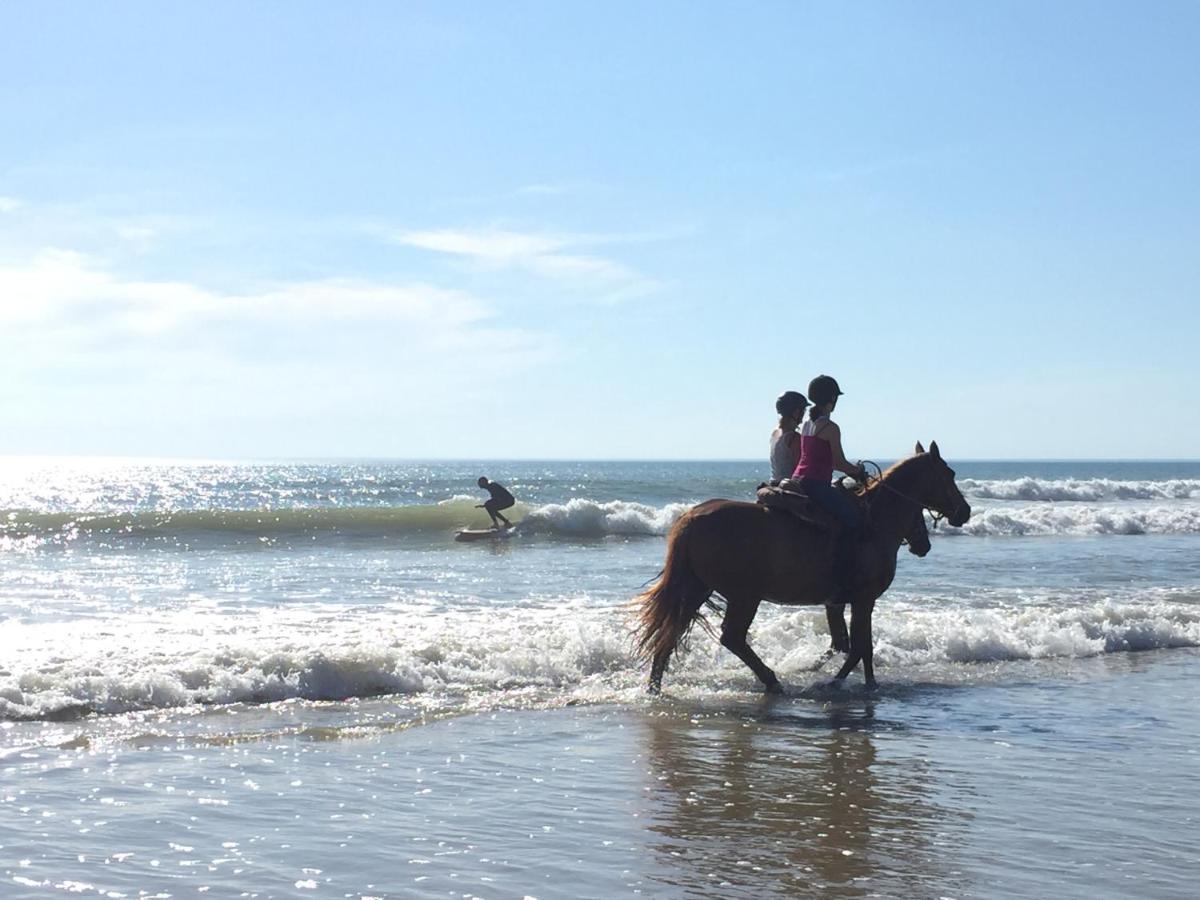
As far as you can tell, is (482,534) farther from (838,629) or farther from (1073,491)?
(1073,491)

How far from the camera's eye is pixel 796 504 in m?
10.3

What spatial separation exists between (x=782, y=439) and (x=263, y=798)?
19.0 ft

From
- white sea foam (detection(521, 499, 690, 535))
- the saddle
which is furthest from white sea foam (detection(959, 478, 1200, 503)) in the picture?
the saddle

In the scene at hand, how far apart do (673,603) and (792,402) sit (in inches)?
80.8

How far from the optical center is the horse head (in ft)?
35.2

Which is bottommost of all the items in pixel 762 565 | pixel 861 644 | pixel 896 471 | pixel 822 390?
pixel 861 644

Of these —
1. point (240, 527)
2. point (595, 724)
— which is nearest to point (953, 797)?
point (595, 724)

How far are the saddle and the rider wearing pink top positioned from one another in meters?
0.05

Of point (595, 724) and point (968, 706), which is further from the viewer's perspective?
point (968, 706)

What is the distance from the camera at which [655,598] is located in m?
10.2

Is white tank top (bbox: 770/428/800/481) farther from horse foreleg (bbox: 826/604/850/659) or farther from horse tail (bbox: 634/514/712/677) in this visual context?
horse foreleg (bbox: 826/604/850/659)

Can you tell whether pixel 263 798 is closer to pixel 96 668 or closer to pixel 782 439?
pixel 96 668

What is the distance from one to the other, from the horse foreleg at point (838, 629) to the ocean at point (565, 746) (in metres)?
0.32

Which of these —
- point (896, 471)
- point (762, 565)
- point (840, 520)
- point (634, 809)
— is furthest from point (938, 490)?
point (634, 809)
